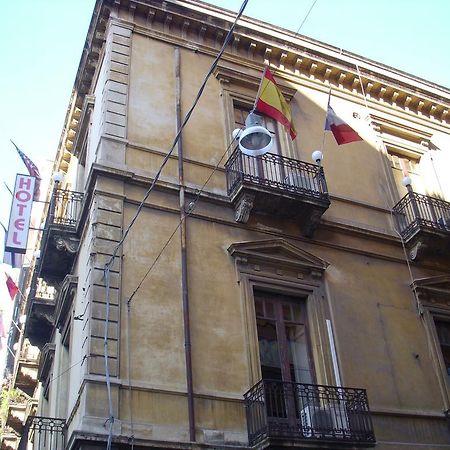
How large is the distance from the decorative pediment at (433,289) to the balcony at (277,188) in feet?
9.03

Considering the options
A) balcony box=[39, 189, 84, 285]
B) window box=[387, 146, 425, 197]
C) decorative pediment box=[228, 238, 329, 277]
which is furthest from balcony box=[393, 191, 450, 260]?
balcony box=[39, 189, 84, 285]

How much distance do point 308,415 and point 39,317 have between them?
8.42 m

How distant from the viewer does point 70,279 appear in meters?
13.2

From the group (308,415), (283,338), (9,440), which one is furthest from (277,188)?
(9,440)

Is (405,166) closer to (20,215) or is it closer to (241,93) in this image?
(241,93)

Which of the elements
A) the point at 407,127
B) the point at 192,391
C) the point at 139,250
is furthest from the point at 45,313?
the point at 407,127

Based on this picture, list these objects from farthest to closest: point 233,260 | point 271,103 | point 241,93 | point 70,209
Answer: point 241,93, point 70,209, point 271,103, point 233,260

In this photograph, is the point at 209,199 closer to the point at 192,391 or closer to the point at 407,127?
the point at 192,391

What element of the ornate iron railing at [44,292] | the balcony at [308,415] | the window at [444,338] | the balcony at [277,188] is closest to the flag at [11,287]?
the ornate iron railing at [44,292]

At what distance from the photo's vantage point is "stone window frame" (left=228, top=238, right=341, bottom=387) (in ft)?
39.3

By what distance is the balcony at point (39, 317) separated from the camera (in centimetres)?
1634

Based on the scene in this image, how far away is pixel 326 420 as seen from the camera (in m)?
10.9

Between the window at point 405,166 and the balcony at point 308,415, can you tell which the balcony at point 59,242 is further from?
the window at point 405,166

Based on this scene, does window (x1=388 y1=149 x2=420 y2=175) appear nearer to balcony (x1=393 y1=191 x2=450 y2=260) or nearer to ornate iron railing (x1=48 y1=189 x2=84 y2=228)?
balcony (x1=393 y1=191 x2=450 y2=260)
